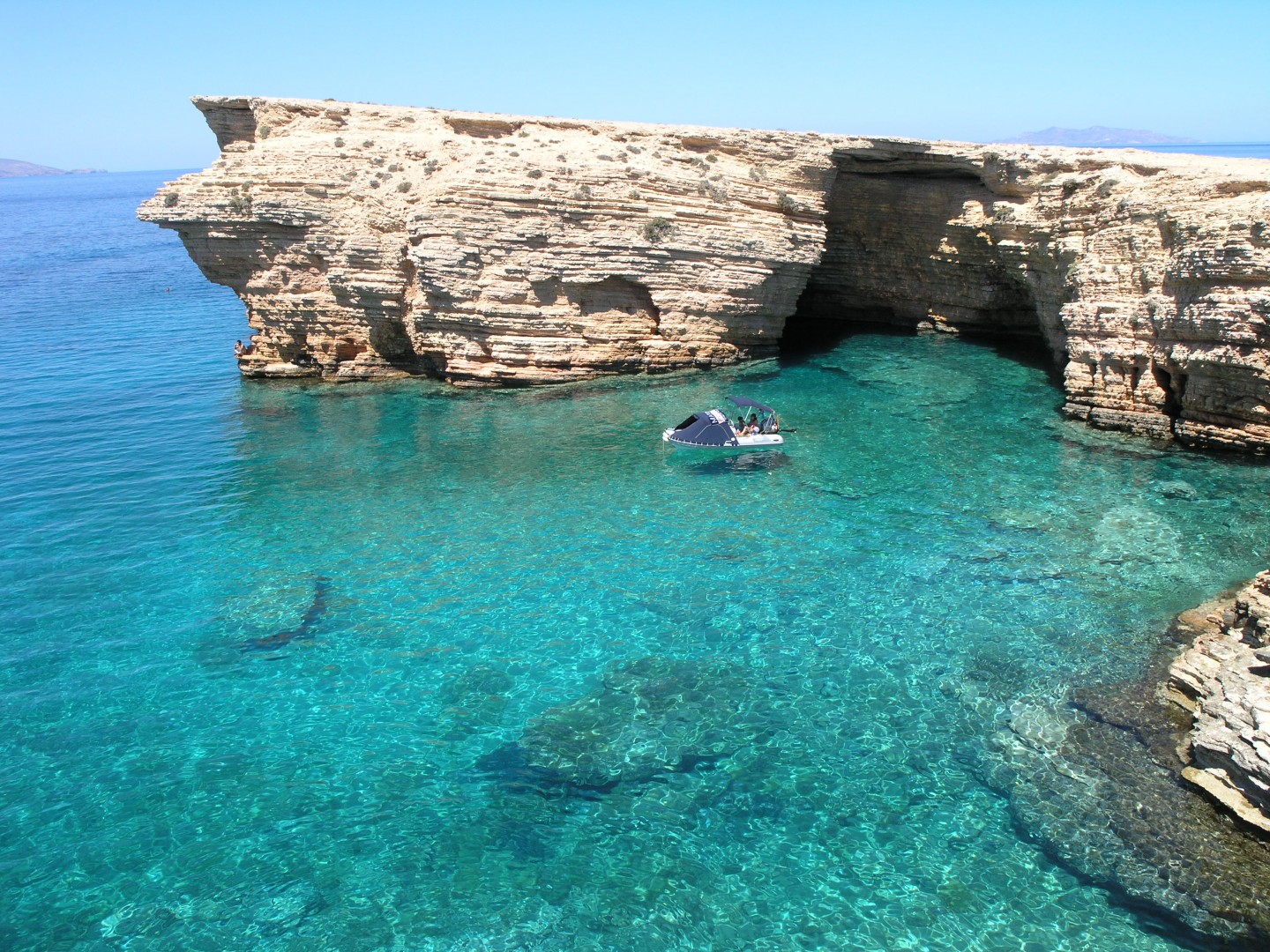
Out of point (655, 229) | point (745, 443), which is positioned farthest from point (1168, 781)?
point (655, 229)

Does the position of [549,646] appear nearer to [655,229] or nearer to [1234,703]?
[1234,703]

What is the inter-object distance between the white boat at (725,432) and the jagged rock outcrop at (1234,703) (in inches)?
513

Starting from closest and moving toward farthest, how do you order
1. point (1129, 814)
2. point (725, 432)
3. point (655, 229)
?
1. point (1129, 814)
2. point (725, 432)
3. point (655, 229)

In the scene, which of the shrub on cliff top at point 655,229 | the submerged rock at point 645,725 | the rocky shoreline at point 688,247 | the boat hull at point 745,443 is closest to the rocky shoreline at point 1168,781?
the submerged rock at point 645,725

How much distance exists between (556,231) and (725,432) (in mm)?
9284

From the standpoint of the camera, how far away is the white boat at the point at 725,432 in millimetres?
25250

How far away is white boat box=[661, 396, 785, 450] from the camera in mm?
25250

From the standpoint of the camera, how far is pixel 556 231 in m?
28.9

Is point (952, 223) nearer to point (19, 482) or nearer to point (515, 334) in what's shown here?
point (515, 334)

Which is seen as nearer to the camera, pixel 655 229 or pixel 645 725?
pixel 645 725

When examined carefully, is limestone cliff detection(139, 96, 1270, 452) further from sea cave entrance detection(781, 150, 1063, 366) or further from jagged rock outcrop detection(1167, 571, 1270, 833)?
jagged rock outcrop detection(1167, 571, 1270, 833)

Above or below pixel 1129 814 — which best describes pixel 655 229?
above

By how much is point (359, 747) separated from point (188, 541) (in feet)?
31.9

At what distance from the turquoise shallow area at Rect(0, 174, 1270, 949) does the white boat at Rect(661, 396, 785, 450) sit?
0.64 m
